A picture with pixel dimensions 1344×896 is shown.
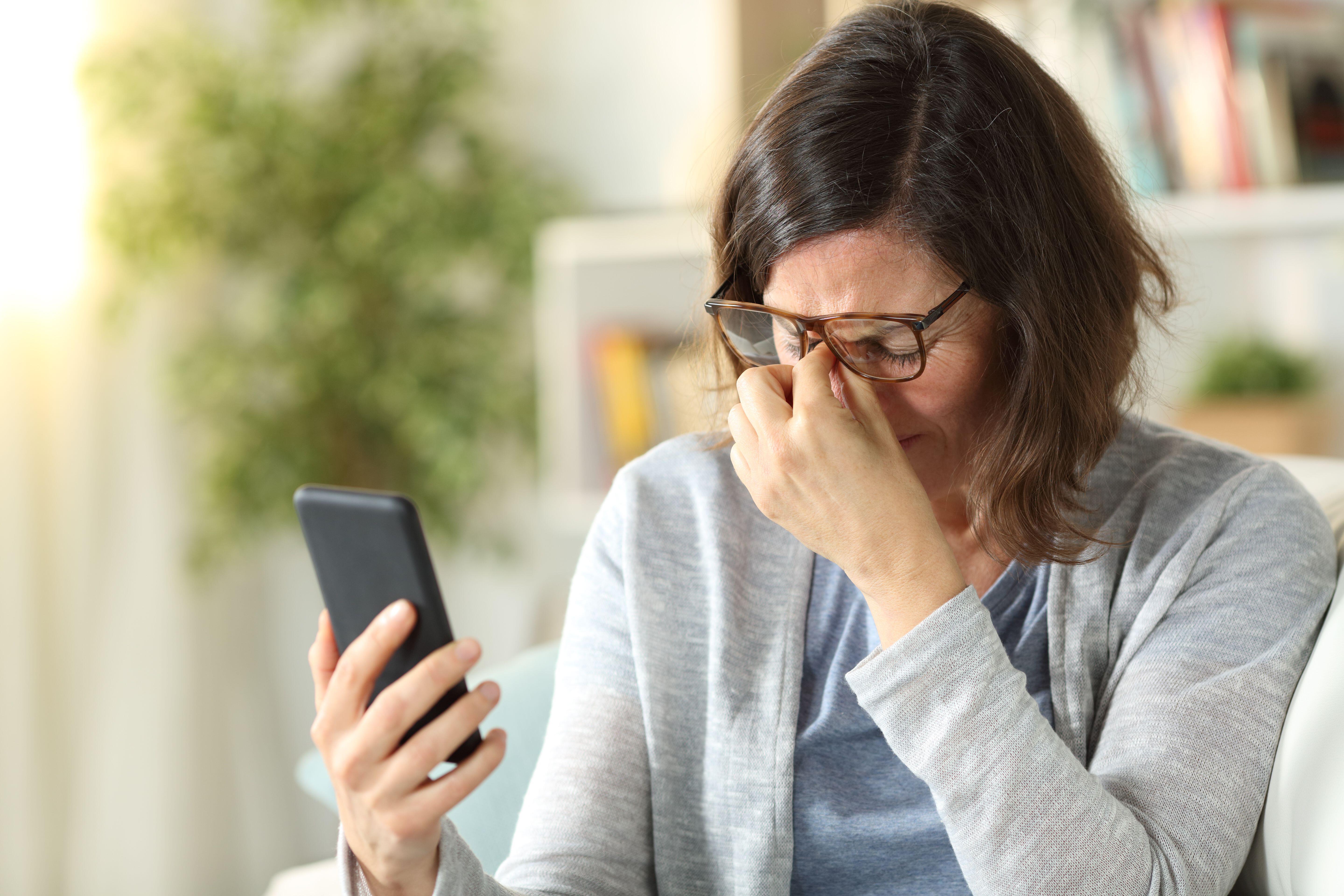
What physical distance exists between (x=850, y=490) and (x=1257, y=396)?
126cm

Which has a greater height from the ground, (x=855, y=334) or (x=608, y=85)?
(x=608, y=85)

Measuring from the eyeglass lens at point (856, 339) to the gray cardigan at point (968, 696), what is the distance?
16 cm

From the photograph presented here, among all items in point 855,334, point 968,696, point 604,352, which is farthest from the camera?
point 604,352

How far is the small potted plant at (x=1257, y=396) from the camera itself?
1799mm

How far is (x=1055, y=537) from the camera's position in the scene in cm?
93

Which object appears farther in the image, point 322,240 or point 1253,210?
point 322,240

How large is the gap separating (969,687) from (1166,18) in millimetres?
1414

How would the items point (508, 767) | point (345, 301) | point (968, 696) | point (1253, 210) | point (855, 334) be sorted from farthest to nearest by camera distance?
point (345, 301) < point (1253, 210) < point (508, 767) < point (855, 334) < point (968, 696)

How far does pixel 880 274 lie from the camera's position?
868 millimetres

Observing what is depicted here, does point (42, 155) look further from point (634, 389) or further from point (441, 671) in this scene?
point (441, 671)

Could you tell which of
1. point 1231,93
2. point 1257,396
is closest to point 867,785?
point 1257,396

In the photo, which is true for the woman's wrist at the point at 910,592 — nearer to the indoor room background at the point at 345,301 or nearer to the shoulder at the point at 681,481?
the shoulder at the point at 681,481

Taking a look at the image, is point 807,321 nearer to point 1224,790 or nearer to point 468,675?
point 1224,790

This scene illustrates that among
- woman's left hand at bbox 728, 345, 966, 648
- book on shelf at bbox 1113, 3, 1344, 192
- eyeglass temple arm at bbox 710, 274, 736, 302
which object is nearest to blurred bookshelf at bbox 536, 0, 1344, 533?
book on shelf at bbox 1113, 3, 1344, 192
